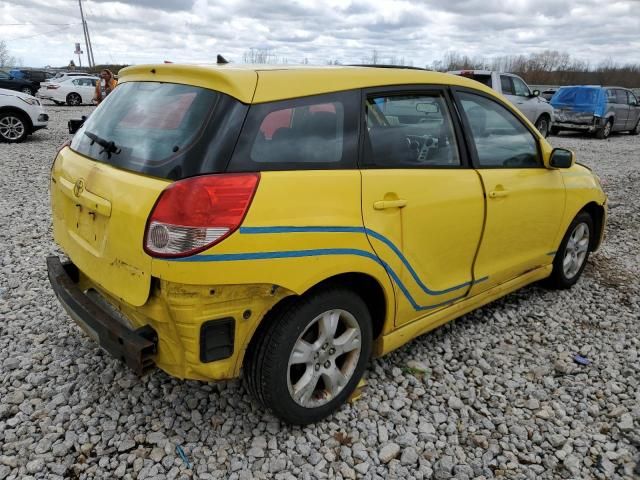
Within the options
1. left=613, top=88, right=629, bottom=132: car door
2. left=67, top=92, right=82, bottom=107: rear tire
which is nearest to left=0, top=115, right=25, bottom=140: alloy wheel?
left=67, top=92, right=82, bottom=107: rear tire

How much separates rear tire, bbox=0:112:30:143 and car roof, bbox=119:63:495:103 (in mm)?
10814

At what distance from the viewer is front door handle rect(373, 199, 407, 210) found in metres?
2.47

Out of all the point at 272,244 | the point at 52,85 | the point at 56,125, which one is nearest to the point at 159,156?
the point at 272,244

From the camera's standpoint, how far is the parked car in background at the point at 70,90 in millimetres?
24438

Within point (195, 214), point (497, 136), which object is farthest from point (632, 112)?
point (195, 214)

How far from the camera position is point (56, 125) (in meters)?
16.0

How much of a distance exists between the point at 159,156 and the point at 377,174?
102 cm

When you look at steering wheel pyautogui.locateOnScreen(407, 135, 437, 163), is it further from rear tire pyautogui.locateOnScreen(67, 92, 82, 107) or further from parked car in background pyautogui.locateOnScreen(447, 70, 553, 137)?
rear tire pyautogui.locateOnScreen(67, 92, 82, 107)

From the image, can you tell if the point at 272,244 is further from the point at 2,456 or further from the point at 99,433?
the point at 2,456

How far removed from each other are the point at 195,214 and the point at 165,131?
520 millimetres

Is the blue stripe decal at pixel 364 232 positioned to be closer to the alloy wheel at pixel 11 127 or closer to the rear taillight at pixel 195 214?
the rear taillight at pixel 195 214

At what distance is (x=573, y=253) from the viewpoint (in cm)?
438

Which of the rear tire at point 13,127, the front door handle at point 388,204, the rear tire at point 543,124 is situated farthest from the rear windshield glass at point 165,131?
the rear tire at point 543,124

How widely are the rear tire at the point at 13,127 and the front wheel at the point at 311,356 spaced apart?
1196 centimetres
